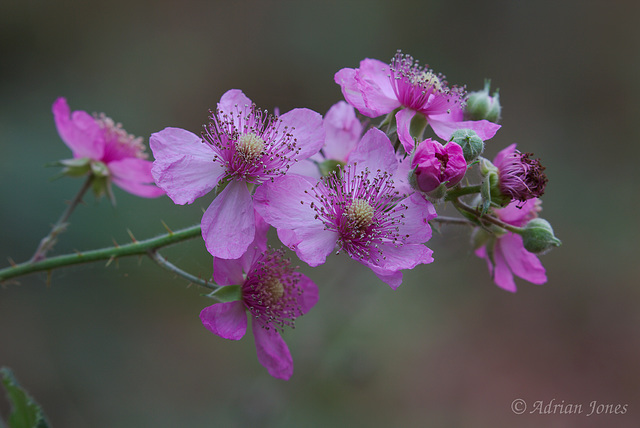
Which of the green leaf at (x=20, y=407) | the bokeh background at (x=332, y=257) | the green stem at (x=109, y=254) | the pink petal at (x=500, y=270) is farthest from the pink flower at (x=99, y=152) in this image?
the bokeh background at (x=332, y=257)

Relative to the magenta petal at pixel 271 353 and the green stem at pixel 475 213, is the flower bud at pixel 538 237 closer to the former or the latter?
the green stem at pixel 475 213

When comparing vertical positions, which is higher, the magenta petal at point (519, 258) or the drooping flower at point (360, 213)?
the drooping flower at point (360, 213)

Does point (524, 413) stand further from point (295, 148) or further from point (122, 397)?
point (295, 148)

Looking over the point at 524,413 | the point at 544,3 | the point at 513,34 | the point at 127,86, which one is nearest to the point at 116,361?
the point at 127,86

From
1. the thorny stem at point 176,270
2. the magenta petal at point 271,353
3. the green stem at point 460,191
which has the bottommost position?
the magenta petal at point 271,353

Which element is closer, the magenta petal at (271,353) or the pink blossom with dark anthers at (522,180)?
the pink blossom with dark anthers at (522,180)

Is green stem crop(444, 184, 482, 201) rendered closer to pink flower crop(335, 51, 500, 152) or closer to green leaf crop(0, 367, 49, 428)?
pink flower crop(335, 51, 500, 152)

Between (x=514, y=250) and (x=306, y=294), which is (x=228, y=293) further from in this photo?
(x=514, y=250)

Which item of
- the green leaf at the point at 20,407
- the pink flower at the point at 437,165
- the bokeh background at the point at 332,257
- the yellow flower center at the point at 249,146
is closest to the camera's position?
the pink flower at the point at 437,165
